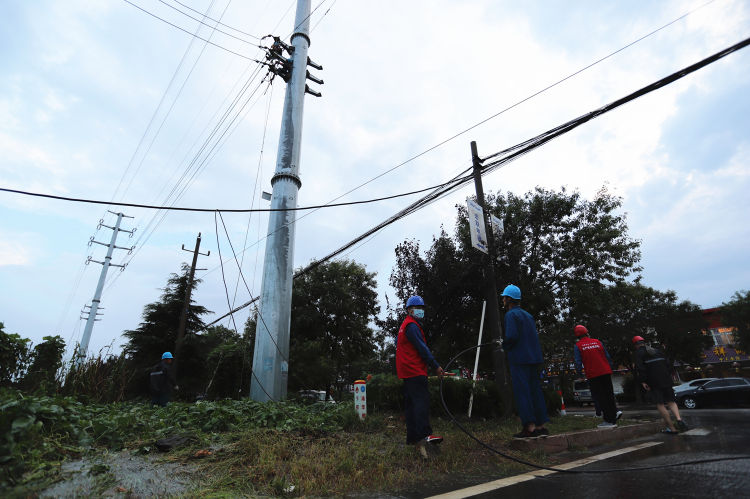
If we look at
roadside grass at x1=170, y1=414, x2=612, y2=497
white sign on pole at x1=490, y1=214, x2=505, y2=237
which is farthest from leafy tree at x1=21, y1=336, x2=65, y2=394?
white sign on pole at x1=490, y1=214, x2=505, y2=237

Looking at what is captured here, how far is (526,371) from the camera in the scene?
4.34m

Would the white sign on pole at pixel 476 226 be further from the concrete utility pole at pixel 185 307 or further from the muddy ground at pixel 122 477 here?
the concrete utility pole at pixel 185 307

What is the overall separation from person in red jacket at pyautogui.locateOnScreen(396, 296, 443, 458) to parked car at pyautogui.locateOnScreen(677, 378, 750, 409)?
16.4m

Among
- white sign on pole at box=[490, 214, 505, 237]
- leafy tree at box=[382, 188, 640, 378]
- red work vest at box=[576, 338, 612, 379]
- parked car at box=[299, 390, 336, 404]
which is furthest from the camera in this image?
leafy tree at box=[382, 188, 640, 378]

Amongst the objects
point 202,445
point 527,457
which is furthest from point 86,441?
point 527,457

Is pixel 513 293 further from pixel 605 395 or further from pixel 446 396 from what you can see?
pixel 446 396

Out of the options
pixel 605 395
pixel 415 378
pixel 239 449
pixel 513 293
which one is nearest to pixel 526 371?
pixel 513 293

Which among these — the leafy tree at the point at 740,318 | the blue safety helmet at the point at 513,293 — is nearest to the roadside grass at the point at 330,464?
the blue safety helmet at the point at 513,293

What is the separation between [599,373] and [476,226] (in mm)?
3540

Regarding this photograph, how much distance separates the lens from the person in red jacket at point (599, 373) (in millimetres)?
5484

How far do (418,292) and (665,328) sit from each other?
23.6 meters

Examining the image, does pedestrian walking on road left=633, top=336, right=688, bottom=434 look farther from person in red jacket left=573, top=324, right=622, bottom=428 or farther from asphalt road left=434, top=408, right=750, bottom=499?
asphalt road left=434, top=408, right=750, bottom=499

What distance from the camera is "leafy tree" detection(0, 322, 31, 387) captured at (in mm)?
4586

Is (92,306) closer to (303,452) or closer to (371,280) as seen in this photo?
(371,280)
